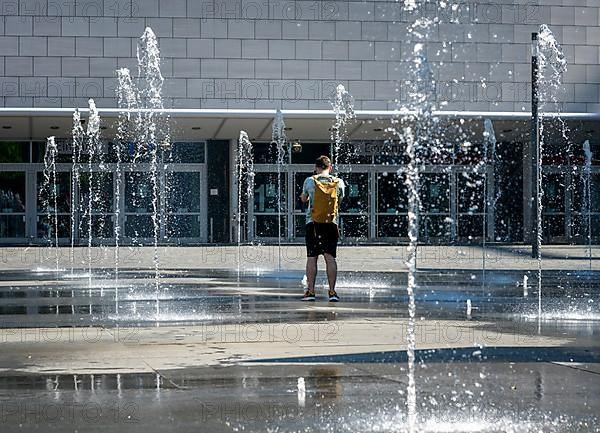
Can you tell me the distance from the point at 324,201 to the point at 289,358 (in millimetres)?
5335

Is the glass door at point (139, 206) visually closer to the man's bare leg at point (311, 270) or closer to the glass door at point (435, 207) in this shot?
the glass door at point (435, 207)

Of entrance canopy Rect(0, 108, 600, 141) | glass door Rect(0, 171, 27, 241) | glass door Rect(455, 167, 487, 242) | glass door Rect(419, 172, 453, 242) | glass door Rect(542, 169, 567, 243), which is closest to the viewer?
entrance canopy Rect(0, 108, 600, 141)

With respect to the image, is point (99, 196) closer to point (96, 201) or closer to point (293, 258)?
point (96, 201)

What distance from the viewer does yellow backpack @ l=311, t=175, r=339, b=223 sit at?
548 inches

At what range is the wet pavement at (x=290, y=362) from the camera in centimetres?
641

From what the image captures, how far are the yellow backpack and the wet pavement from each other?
1.02m

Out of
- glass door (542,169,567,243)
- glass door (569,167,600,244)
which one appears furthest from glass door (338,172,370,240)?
glass door (569,167,600,244)

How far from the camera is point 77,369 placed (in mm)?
8266

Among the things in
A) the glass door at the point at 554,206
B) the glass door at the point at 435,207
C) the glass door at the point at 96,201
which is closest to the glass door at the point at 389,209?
the glass door at the point at 435,207

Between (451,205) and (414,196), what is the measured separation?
3441cm

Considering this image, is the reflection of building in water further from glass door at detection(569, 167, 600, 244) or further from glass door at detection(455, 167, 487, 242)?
glass door at detection(569, 167, 600, 244)

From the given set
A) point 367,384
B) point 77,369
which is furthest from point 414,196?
point 77,369

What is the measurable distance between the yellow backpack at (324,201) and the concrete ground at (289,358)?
3.35 feet

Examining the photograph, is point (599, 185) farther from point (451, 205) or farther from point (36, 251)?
point (36, 251)
